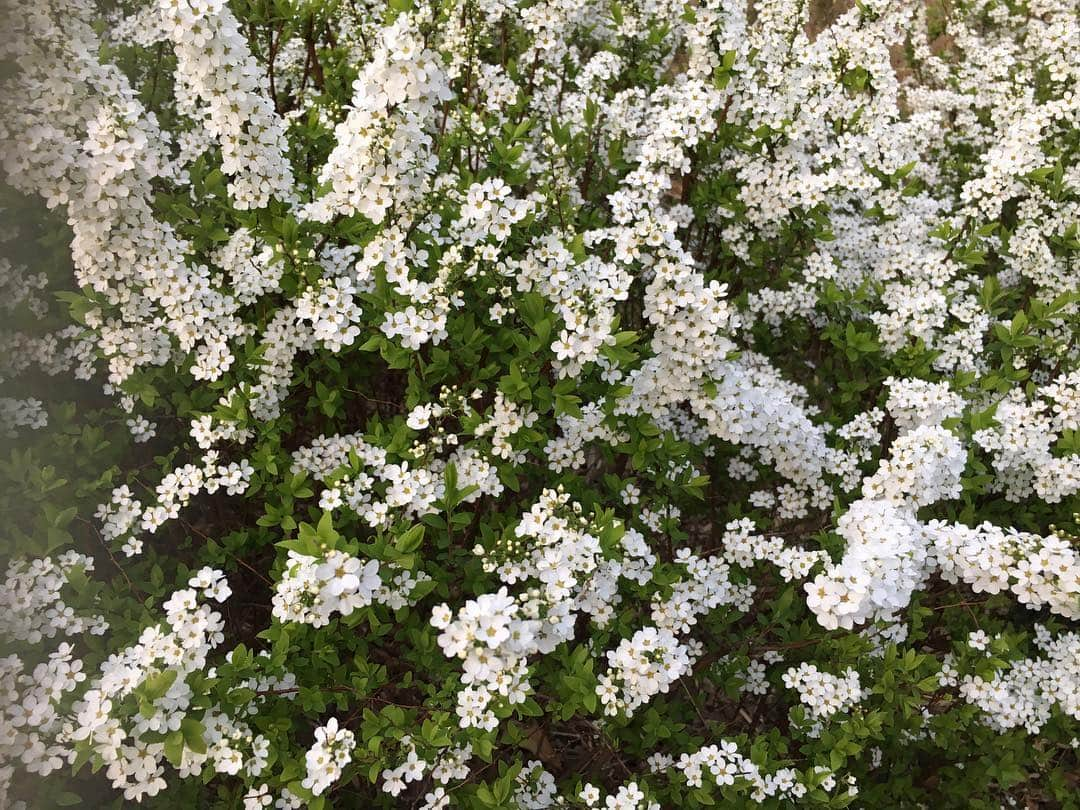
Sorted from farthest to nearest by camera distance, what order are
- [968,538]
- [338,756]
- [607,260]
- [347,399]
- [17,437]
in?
[607,260], [347,399], [17,437], [968,538], [338,756]

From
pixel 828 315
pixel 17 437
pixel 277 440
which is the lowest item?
pixel 17 437

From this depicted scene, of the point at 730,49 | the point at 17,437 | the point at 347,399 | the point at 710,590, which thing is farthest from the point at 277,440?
the point at 730,49

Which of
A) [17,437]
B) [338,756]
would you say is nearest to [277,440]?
[17,437]

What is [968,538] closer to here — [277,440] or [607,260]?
[607,260]

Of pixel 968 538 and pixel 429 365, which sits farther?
pixel 429 365

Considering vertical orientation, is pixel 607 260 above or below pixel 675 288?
above

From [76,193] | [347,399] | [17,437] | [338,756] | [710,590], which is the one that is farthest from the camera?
[347,399]
